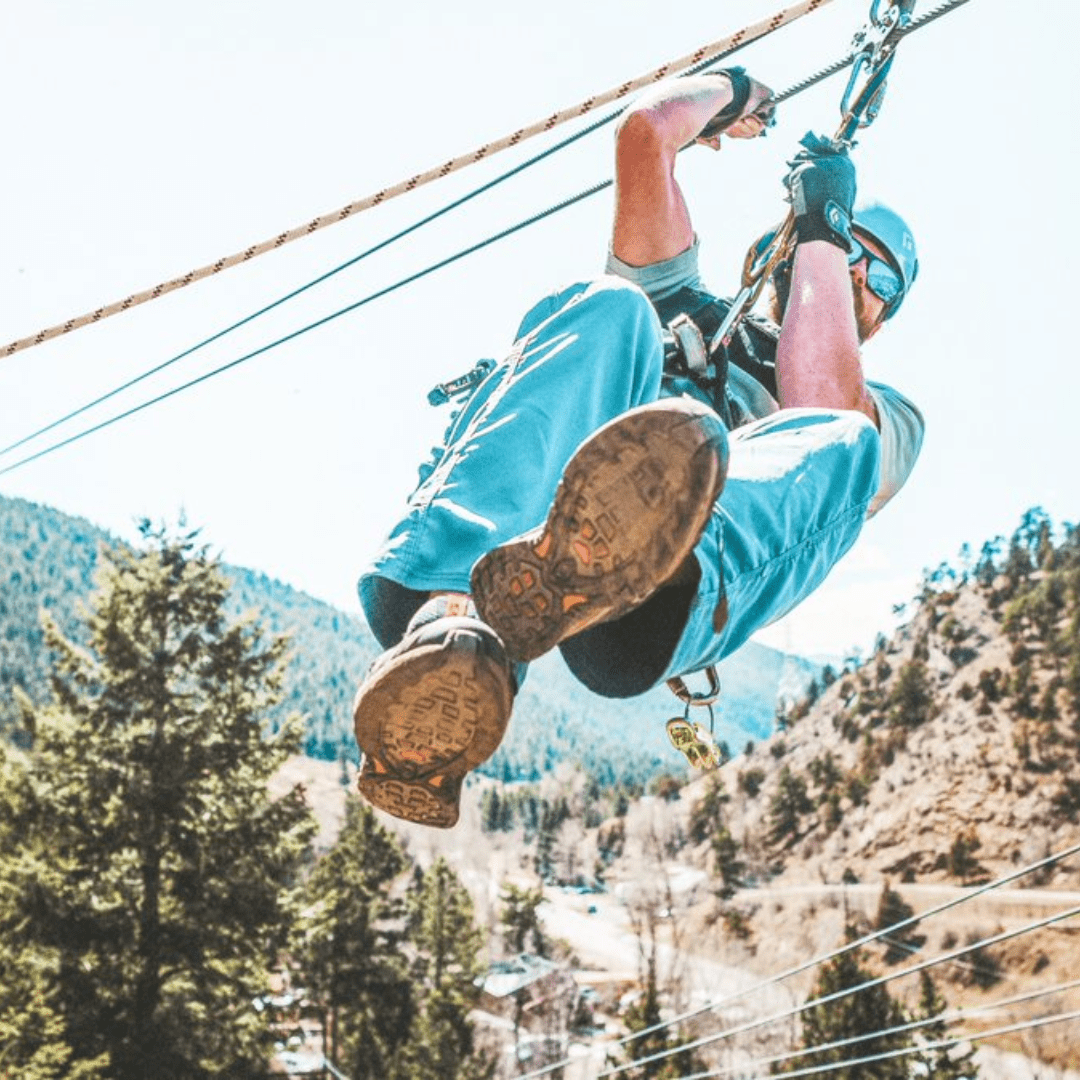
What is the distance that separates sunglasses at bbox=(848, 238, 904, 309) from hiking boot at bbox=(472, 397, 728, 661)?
188 cm

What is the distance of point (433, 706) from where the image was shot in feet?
6.42

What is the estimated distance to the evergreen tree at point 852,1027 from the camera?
2331 centimetres

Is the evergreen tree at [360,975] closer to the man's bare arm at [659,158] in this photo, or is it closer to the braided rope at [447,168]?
the braided rope at [447,168]

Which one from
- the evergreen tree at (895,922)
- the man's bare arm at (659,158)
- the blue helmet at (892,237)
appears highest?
the evergreen tree at (895,922)

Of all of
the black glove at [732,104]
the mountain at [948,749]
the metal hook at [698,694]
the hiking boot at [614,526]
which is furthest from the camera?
the mountain at [948,749]

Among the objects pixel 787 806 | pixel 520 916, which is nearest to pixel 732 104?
pixel 520 916

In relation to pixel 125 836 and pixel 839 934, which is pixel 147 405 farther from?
pixel 839 934

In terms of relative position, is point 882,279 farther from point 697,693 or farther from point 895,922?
point 895,922

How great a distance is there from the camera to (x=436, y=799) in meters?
2.16

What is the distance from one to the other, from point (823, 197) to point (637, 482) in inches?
59.4

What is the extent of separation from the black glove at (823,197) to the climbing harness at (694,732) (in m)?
1.23

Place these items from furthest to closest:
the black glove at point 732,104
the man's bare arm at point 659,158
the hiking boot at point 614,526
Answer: the black glove at point 732,104 < the man's bare arm at point 659,158 < the hiking boot at point 614,526

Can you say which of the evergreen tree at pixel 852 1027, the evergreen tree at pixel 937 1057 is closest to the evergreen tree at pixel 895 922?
the evergreen tree at pixel 852 1027

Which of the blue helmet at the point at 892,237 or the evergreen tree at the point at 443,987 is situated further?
the evergreen tree at the point at 443,987
